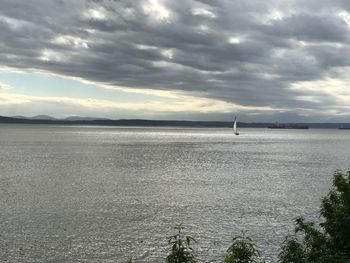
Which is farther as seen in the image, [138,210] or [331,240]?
[138,210]

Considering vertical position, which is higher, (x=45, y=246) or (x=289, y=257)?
(x=289, y=257)

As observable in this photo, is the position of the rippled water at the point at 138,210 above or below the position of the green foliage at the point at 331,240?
below

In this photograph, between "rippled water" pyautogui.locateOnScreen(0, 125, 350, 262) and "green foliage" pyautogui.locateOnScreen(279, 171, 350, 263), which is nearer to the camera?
"green foliage" pyautogui.locateOnScreen(279, 171, 350, 263)

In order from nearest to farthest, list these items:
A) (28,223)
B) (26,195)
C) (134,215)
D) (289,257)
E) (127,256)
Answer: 1. (289,257)
2. (127,256)
3. (28,223)
4. (134,215)
5. (26,195)

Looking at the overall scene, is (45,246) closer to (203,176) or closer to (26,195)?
(26,195)

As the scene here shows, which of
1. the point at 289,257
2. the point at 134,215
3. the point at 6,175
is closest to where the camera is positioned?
the point at 289,257

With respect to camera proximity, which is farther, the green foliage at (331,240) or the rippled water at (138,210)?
the rippled water at (138,210)

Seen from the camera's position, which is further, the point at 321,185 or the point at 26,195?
the point at 321,185

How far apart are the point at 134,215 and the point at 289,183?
44502mm

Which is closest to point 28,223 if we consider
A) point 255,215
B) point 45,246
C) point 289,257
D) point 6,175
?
point 45,246

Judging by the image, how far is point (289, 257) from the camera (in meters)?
23.1

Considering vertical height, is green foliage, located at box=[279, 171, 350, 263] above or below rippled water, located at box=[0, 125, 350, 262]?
above

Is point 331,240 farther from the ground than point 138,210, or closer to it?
farther from the ground

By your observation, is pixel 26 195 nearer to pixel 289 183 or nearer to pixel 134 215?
pixel 134 215
